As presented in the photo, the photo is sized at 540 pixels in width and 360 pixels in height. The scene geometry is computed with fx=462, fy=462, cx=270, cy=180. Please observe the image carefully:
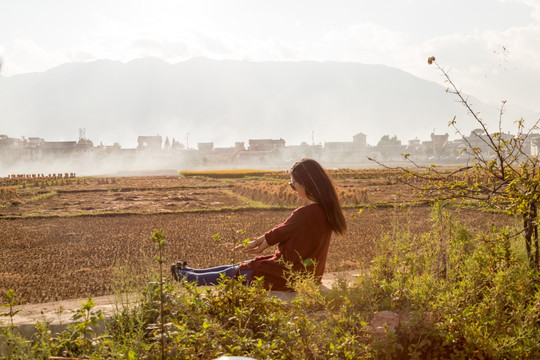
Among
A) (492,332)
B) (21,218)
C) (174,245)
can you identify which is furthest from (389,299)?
(21,218)

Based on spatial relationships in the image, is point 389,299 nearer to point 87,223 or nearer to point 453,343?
point 453,343

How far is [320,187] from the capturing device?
4.54 metres

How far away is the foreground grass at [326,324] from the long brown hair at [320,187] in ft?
1.98

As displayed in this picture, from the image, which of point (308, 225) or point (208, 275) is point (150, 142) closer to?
point (208, 275)

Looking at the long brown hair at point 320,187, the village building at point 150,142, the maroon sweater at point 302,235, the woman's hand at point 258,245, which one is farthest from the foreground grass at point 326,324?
the village building at point 150,142

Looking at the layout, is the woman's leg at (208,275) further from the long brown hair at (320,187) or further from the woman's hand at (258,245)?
the long brown hair at (320,187)

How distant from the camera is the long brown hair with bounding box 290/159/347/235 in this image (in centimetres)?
454

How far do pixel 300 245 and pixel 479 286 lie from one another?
166 centimetres

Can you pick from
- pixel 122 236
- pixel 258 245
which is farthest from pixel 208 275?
pixel 122 236

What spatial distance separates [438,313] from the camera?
3666mm

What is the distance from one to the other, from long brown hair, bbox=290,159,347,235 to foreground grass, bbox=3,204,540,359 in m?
0.60

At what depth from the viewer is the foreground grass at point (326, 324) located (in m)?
3.08

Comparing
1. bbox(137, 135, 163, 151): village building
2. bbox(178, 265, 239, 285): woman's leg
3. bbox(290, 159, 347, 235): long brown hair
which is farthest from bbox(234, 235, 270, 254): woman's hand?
bbox(137, 135, 163, 151): village building

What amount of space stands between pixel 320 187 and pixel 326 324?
1.53 meters
